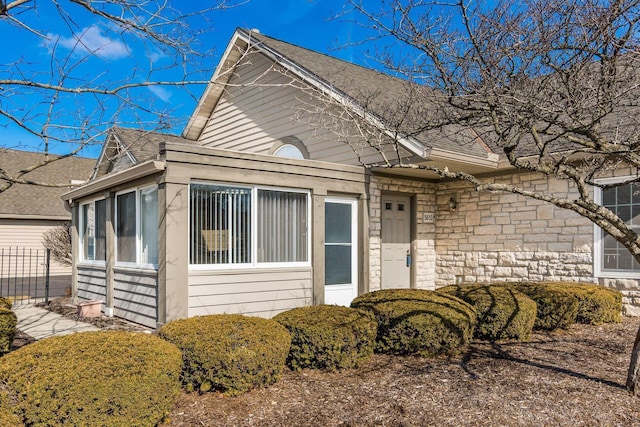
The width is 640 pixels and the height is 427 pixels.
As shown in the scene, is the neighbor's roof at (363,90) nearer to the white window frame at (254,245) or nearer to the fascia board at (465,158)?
the fascia board at (465,158)

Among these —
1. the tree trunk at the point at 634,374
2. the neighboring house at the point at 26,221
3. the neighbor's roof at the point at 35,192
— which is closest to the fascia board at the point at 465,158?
the tree trunk at the point at 634,374

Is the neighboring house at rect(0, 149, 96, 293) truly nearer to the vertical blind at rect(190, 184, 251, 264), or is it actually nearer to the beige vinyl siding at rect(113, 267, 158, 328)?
the beige vinyl siding at rect(113, 267, 158, 328)

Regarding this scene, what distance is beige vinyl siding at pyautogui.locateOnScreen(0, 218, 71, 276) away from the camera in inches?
759

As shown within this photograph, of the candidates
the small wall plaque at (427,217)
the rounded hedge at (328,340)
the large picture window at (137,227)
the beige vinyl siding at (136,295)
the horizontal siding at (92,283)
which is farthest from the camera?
the small wall plaque at (427,217)

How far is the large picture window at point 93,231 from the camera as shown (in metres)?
9.66

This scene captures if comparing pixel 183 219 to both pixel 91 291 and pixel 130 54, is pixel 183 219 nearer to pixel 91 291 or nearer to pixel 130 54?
pixel 130 54

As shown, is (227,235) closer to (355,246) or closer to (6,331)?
(355,246)

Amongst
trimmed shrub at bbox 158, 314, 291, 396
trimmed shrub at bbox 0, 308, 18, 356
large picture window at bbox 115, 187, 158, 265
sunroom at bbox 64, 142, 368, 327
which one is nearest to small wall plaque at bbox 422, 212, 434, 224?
sunroom at bbox 64, 142, 368, 327

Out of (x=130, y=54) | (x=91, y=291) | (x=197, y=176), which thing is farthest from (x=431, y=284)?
(x=130, y=54)

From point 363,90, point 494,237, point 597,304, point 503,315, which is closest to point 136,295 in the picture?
point 503,315

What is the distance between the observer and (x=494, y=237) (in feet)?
31.7

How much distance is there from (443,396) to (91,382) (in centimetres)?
295

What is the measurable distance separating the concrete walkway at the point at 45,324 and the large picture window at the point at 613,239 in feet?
27.1

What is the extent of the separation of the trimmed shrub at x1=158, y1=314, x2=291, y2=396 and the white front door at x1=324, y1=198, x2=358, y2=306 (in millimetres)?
3768
